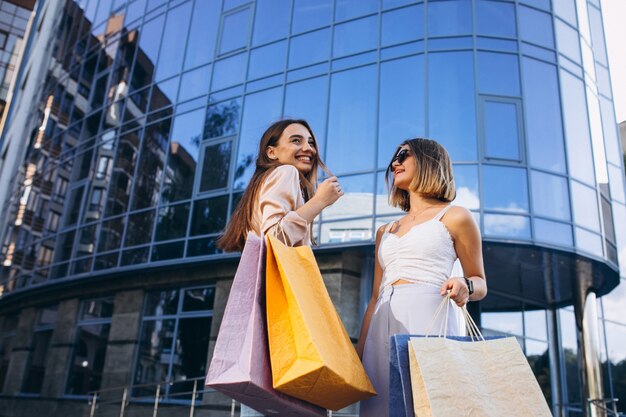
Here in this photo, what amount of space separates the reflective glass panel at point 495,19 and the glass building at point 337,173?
1.4 inches

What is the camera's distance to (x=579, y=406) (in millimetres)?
13727

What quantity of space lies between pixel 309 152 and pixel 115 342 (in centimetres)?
1299

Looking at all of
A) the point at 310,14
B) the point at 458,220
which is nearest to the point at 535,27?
the point at 310,14

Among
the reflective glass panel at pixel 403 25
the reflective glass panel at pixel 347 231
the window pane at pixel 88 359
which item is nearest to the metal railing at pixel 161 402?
the window pane at pixel 88 359

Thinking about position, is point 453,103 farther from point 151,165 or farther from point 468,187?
point 151,165

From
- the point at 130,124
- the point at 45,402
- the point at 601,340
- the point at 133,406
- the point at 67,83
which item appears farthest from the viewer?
the point at 67,83

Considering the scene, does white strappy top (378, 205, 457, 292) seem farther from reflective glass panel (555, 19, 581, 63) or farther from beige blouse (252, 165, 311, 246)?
reflective glass panel (555, 19, 581, 63)

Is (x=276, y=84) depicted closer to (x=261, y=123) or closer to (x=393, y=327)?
(x=261, y=123)

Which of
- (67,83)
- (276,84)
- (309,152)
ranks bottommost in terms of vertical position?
(309,152)

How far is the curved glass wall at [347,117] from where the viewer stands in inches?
459

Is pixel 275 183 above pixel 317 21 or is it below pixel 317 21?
below

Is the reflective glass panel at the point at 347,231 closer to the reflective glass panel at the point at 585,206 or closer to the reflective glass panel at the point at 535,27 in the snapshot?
the reflective glass panel at the point at 585,206

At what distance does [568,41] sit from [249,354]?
13.8 metres

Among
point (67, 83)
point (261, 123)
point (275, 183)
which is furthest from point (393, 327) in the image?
point (67, 83)
